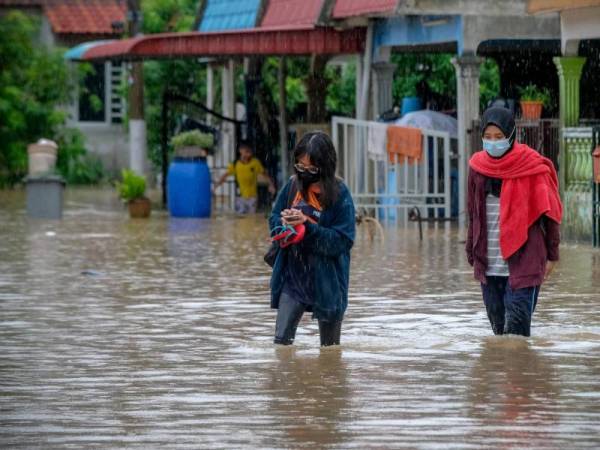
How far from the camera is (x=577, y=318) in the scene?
13.0 meters

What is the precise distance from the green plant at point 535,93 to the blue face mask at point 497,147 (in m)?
16.6

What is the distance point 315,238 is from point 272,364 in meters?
0.75

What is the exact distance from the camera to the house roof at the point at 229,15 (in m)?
32.4

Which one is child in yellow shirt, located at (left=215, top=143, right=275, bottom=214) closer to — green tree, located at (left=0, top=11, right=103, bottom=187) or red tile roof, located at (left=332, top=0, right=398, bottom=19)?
red tile roof, located at (left=332, top=0, right=398, bottom=19)

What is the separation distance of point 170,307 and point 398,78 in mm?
22922

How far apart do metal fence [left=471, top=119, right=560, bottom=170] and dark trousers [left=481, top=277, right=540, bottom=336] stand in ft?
39.0

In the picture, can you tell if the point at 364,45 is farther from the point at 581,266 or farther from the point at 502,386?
the point at 502,386

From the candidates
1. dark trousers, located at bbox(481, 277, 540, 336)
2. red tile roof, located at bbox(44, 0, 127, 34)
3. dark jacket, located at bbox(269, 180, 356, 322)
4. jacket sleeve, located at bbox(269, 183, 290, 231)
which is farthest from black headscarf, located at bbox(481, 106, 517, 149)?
red tile roof, located at bbox(44, 0, 127, 34)

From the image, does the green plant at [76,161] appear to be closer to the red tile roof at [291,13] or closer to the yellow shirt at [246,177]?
the red tile roof at [291,13]

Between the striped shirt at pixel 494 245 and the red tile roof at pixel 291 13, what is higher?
the red tile roof at pixel 291 13

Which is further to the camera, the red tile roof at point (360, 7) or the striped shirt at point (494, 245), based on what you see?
the red tile roof at point (360, 7)

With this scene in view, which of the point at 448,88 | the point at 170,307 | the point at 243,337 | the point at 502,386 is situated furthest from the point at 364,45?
the point at 502,386

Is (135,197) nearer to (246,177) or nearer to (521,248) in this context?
(246,177)

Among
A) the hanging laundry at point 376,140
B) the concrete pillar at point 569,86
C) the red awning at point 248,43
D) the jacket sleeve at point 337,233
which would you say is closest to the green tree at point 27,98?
the red awning at point 248,43
